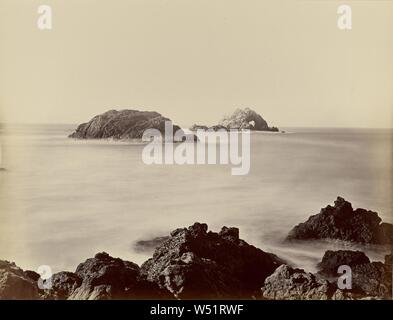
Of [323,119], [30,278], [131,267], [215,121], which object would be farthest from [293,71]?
[30,278]

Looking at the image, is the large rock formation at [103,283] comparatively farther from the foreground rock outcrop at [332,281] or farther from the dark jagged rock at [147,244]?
the foreground rock outcrop at [332,281]

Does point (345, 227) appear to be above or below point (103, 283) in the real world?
above

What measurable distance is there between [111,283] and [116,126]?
59 centimetres

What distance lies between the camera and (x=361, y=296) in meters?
2.07

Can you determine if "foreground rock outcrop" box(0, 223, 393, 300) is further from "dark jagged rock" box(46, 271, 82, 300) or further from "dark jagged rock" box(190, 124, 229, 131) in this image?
"dark jagged rock" box(190, 124, 229, 131)

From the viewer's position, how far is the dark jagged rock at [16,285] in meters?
2.05

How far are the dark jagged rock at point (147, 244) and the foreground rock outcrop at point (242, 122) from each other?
1.47 ft

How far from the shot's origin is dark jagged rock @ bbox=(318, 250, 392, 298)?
2068 millimetres

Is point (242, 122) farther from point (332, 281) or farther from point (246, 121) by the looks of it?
point (332, 281)

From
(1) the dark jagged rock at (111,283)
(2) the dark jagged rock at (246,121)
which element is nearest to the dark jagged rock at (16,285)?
(1) the dark jagged rock at (111,283)

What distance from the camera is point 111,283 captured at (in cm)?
204

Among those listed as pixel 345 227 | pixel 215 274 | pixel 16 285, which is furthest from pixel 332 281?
pixel 16 285

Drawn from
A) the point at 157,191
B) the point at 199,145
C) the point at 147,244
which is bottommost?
the point at 147,244

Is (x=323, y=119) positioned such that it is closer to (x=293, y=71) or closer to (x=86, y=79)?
Answer: (x=293, y=71)
